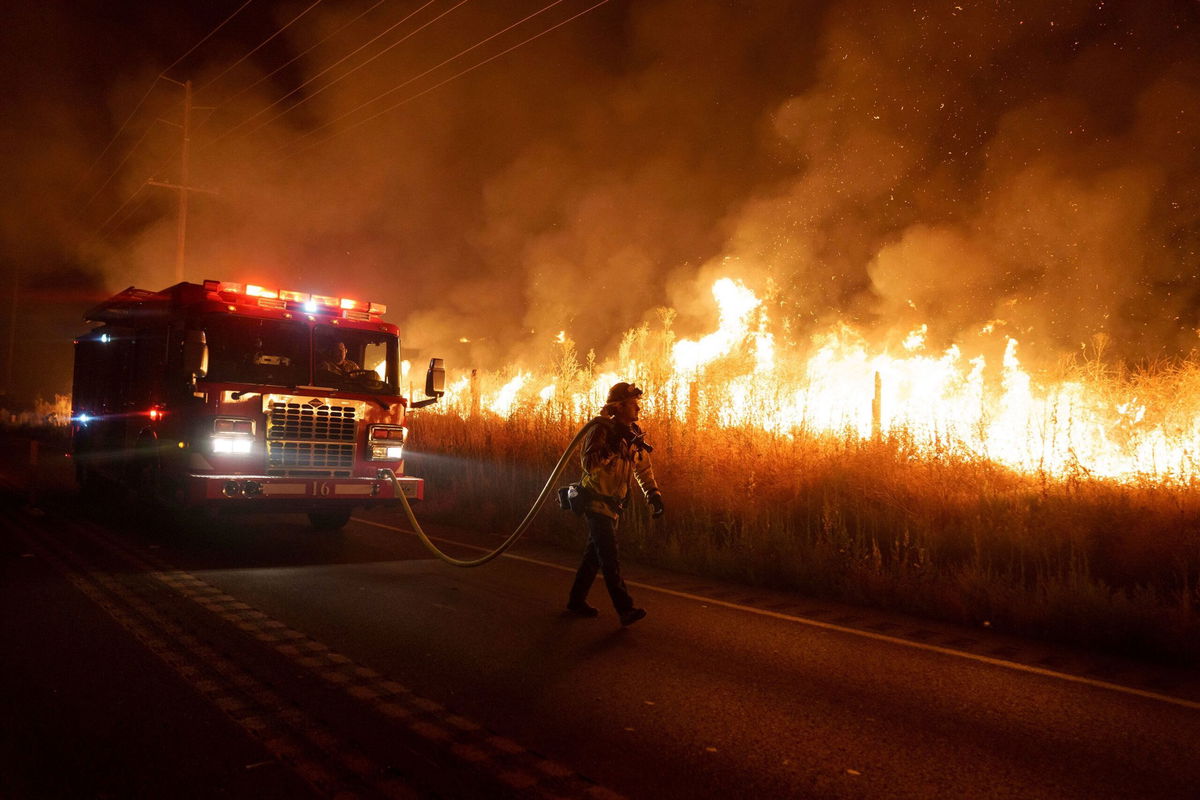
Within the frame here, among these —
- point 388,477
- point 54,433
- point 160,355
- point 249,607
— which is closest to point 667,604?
point 249,607

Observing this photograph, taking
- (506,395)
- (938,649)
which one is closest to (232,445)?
(938,649)

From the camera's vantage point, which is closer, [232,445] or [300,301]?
[232,445]

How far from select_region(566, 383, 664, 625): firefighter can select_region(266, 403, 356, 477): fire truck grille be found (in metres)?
3.87

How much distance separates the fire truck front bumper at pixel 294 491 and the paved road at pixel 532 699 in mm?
1240

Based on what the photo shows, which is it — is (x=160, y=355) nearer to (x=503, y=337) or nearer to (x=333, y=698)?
(x=333, y=698)

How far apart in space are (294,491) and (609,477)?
407 cm

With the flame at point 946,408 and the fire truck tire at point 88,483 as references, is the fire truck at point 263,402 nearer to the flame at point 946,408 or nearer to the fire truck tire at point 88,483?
the fire truck tire at point 88,483

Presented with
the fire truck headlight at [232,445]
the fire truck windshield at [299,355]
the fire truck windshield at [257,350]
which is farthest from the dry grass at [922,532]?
the fire truck headlight at [232,445]

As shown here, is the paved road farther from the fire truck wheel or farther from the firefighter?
the fire truck wheel

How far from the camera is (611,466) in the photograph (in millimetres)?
6387

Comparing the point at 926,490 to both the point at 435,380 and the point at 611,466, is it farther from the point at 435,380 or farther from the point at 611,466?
the point at 435,380

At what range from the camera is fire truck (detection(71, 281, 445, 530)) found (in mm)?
8711

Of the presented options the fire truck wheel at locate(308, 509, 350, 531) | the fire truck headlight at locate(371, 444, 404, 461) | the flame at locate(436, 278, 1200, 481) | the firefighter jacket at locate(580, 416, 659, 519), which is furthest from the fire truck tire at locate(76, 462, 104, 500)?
the firefighter jacket at locate(580, 416, 659, 519)

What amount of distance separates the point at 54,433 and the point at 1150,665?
33.1 metres
